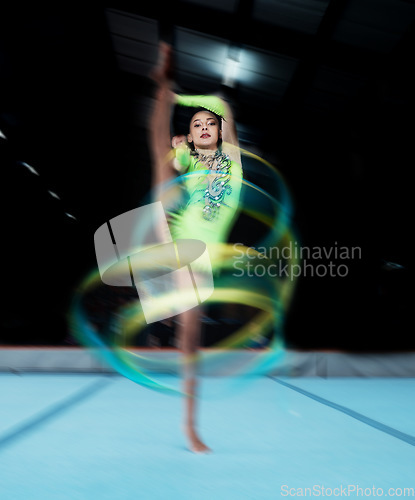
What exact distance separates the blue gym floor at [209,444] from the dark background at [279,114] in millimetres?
2116

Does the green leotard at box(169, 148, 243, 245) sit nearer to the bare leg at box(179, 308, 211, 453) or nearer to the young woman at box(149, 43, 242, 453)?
the young woman at box(149, 43, 242, 453)

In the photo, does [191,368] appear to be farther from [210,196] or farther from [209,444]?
[210,196]

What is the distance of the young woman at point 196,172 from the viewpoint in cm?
141

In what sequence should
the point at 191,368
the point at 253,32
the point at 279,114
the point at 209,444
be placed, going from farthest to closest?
the point at 279,114, the point at 253,32, the point at 209,444, the point at 191,368

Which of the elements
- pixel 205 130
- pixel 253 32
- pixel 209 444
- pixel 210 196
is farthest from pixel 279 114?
pixel 209 444

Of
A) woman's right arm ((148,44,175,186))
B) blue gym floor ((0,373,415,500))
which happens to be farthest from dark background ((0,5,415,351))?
woman's right arm ((148,44,175,186))

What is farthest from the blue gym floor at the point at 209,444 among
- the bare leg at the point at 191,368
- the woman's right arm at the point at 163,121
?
the woman's right arm at the point at 163,121

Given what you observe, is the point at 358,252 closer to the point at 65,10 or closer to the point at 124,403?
the point at 124,403

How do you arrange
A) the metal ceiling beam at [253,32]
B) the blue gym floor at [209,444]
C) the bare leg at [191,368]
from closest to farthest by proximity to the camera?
the blue gym floor at [209,444] < the bare leg at [191,368] < the metal ceiling beam at [253,32]

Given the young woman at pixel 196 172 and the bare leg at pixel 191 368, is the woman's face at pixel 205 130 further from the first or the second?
the bare leg at pixel 191 368

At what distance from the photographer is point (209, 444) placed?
1.55 m

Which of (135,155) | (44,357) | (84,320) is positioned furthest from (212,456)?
(135,155)

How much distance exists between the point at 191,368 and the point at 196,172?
0.61 m

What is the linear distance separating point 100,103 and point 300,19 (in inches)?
116
